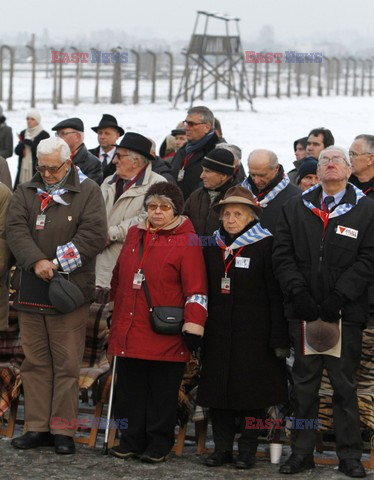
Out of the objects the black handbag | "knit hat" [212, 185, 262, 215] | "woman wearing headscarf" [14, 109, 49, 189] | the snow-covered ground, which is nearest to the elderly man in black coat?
"knit hat" [212, 185, 262, 215]

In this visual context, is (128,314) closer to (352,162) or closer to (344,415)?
(344,415)

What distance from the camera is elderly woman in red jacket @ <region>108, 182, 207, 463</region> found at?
6.71 m

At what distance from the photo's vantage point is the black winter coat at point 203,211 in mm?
7645

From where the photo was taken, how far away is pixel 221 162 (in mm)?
7688

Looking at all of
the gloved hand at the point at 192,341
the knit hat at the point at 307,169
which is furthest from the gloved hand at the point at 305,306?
the knit hat at the point at 307,169

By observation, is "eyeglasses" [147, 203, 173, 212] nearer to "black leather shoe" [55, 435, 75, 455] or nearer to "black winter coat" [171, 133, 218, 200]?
"black leather shoe" [55, 435, 75, 455]

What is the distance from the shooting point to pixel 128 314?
22.3 feet

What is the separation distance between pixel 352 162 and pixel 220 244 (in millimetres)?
1359

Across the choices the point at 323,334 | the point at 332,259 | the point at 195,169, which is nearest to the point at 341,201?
the point at 332,259

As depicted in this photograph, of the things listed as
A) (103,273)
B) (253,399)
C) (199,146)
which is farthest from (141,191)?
(253,399)

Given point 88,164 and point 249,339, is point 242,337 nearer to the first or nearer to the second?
point 249,339

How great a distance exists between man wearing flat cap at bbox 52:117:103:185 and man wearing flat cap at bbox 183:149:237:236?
1.88m

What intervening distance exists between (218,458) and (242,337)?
78cm

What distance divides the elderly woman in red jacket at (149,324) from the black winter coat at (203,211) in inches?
29.5
